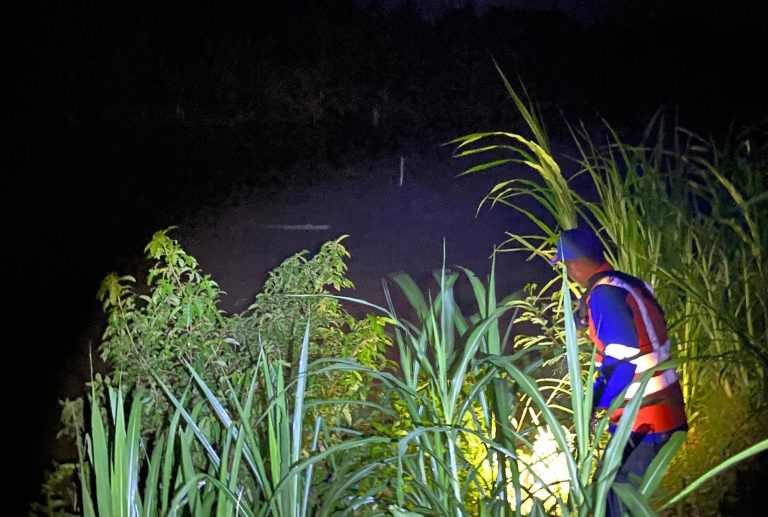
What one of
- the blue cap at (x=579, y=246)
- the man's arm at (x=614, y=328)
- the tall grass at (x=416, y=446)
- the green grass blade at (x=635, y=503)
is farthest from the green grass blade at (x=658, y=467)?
the blue cap at (x=579, y=246)

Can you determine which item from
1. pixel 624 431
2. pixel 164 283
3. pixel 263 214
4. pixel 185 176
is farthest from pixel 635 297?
pixel 185 176

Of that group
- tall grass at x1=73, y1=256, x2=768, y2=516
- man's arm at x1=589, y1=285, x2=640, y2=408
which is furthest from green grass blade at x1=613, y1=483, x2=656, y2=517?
man's arm at x1=589, y1=285, x2=640, y2=408

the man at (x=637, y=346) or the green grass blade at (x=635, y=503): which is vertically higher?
the man at (x=637, y=346)

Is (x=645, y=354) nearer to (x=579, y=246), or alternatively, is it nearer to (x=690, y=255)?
(x=579, y=246)

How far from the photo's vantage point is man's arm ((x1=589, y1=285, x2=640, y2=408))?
1571 mm

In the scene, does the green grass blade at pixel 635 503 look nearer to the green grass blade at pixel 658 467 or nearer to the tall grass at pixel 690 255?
the green grass blade at pixel 658 467

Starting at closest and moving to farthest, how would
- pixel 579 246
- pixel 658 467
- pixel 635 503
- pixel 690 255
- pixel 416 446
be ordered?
pixel 635 503 < pixel 658 467 < pixel 416 446 < pixel 579 246 < pixel 690 255

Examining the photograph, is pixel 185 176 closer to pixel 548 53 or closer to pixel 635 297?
pixel 548 53

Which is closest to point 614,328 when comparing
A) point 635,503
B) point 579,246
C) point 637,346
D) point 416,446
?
point 637,346

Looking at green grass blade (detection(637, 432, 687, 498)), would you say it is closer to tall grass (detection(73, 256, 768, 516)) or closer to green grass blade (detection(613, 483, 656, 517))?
tall grass (detection(73, 256, 768, 516))

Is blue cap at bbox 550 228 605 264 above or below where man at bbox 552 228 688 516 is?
above

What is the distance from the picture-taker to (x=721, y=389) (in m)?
2.23

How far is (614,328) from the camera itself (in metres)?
1.63

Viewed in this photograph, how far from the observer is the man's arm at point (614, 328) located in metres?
1.57
